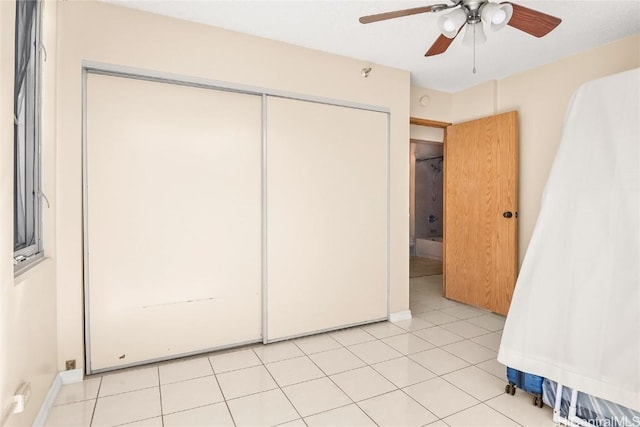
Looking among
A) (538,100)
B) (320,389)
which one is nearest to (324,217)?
(320,389)

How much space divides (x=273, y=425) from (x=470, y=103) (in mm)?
3912

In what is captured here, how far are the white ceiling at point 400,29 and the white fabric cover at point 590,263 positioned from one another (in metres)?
0.91

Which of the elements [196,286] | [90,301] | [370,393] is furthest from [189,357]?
[370,393]

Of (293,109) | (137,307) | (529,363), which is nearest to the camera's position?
(529,363)

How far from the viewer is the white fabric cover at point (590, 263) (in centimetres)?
180

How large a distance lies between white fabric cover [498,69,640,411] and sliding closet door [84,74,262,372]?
2.02m

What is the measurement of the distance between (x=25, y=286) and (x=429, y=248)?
23.3ft

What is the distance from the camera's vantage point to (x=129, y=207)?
2.56 m

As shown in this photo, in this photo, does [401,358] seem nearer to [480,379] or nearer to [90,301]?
[480,379]

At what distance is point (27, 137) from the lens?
202 centimetres

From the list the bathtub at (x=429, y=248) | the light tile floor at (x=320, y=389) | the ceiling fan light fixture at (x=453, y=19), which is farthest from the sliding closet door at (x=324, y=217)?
the bathtub at (x=429, y=248)

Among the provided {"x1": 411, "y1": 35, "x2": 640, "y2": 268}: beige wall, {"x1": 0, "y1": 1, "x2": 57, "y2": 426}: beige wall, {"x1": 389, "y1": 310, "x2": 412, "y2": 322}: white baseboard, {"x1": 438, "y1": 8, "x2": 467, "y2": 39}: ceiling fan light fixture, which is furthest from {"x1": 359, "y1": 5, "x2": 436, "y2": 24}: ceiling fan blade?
{"x1": 389, "y1": 310, "x2": 412, "y2": 322}: white baseboard

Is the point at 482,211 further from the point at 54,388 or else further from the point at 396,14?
the point at 54,388

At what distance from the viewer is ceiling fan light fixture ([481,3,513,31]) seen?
1841 mm
